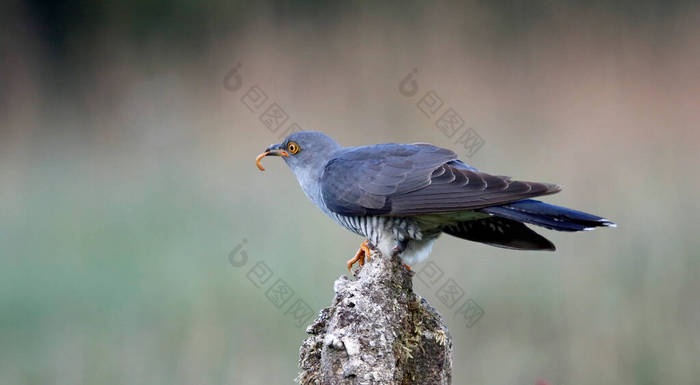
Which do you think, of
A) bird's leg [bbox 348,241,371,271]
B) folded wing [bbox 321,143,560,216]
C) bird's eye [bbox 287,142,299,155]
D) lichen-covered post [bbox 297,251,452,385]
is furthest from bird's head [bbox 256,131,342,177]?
lichen-covered post [bbox 297,251,452,385]

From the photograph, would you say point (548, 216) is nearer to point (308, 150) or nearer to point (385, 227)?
point (385, 227)

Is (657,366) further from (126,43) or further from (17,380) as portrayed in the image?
(126,43)

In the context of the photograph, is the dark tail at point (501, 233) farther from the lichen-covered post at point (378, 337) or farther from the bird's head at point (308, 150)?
the lichen-covered post at point (378, 337)

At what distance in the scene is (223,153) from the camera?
4480 mm

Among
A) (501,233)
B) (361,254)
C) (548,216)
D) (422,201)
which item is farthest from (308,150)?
(548,216)

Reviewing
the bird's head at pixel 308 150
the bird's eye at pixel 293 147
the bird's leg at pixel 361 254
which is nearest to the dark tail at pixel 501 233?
the bird's leg at pixel 361 254

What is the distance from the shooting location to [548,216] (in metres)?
2.24

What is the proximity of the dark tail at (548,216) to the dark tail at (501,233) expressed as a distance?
0.28 ft

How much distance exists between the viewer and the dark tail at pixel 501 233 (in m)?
2.32

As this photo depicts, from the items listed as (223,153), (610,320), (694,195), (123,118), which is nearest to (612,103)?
(694,195)

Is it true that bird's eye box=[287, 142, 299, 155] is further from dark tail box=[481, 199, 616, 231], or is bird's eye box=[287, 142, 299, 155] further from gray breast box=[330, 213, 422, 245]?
dark tail box=[481, 199, 616, 231]

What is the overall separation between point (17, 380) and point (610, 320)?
2873 mm

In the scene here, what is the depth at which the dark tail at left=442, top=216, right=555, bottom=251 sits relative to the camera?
2320 millimetres

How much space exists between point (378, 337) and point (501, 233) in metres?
1.14
